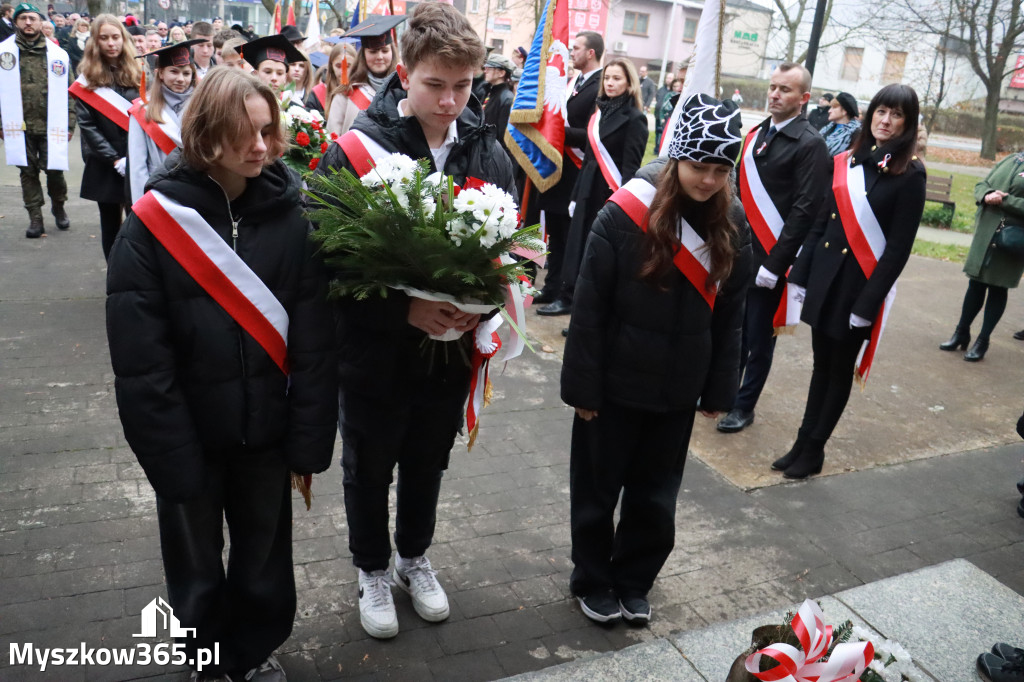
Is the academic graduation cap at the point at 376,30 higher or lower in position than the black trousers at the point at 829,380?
higher

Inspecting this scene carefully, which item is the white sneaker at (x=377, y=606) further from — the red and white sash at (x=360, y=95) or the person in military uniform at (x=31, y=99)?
the person in military uniform at (x=31, y=99)

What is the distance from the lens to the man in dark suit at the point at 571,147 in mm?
7824

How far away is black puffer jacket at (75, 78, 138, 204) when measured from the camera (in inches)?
267

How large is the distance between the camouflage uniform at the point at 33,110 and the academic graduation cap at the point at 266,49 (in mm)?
3596

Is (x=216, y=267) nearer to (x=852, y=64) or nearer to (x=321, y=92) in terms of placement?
(x=321, y=92)

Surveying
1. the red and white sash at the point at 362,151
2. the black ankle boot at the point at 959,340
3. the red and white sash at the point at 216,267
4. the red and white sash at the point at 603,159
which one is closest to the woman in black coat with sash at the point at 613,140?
the red and white sash at the point at 603,159

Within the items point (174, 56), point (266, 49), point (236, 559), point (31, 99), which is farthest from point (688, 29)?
point (236, 559)

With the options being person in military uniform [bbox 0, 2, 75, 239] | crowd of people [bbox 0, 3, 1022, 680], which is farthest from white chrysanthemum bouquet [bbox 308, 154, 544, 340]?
person in military uniform [bbox 0, 2, 75, 239]

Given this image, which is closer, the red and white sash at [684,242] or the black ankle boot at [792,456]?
the red and white sash at [684,242]

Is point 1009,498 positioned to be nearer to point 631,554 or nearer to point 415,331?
point 631,554

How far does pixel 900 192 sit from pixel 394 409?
3.13m

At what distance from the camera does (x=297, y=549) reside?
3789mm

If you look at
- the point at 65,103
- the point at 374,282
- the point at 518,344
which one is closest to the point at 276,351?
the point at 374,282

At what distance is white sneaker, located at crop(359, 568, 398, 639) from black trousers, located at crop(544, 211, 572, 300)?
5.01m
